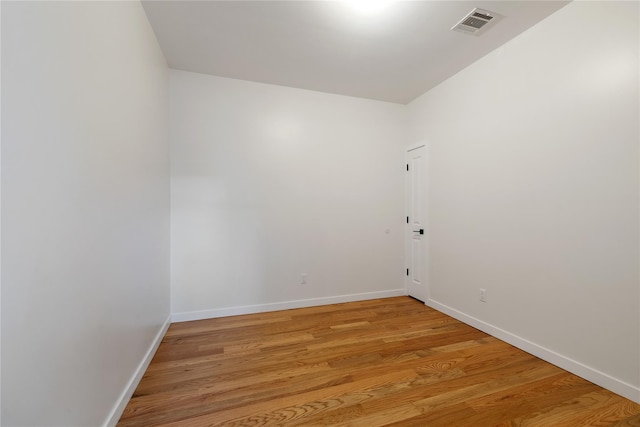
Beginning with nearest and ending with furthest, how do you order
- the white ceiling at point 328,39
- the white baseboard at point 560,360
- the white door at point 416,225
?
1. the white baseboard at point 560,360
2. the white ceiling at point 328,39
3. the white door at point 416,225

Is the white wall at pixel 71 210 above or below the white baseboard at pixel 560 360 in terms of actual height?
above

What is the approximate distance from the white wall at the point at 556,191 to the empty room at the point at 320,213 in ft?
0.05

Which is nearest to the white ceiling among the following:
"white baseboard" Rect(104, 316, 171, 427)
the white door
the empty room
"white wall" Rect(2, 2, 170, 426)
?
the empty room

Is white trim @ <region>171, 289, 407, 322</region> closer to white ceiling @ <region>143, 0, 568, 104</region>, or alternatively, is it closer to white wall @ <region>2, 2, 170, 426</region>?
white wall @ <region>2, 2, 170, 426</region>

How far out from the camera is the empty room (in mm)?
1079

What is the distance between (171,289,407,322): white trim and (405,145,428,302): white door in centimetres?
34

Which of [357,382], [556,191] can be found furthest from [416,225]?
[357,382]

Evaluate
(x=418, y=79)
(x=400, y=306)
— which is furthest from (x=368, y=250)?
(x=418, y=79)

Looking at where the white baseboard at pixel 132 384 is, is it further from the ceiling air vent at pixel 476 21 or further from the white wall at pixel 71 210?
the ceiling air vent at pixel 476 21

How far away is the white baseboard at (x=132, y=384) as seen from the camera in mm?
1474

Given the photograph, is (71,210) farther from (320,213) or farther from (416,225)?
(416,225)

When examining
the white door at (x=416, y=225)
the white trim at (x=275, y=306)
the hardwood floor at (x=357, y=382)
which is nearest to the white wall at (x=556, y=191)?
the hardwood floor at (x=357, y=382)

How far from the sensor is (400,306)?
3496 millimetres

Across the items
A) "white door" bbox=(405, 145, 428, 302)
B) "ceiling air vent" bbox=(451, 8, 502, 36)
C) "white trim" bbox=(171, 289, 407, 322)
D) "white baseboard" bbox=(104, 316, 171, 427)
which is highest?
"ceiling air vent" bbox=(451, 8, 502, 36)
